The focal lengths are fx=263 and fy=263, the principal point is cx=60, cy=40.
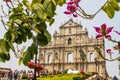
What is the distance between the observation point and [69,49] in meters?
41.5

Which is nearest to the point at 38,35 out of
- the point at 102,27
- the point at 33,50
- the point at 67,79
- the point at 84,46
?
the point at 33,50

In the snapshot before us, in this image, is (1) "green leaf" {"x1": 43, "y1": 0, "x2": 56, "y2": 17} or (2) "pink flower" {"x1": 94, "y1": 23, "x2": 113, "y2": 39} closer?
(1) "green leaf" {"x1": 43, "y1": 0, "x2": 56, "y2": 17}

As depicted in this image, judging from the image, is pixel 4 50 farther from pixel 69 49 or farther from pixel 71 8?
pixel 69 49

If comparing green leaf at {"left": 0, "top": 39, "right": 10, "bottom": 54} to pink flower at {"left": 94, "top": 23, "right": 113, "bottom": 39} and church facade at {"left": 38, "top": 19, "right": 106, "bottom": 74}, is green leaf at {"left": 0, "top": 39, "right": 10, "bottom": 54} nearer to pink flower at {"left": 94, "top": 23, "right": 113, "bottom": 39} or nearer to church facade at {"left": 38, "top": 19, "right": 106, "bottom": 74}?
pink flower at {"left": 94, "top": 23, "right": 113, "bottom": 39}

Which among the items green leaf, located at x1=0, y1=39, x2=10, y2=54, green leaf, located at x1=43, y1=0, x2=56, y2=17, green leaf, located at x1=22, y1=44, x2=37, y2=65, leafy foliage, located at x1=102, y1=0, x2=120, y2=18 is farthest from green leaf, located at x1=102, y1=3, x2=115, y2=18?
green leaf, located at x1=0, y1=39, x2=10, y2=54

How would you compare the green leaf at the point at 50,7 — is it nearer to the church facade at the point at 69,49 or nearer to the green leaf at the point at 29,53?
the green leaf at the point at 29,53

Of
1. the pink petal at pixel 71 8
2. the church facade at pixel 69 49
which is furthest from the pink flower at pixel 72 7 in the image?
the church facade at pixel 69 49

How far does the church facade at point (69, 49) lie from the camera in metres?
39.9

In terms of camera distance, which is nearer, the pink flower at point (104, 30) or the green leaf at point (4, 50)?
the green leaf at point (4, 50)

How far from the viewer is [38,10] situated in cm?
128

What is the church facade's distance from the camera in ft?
131

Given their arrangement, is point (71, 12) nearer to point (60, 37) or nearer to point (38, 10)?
point (38, 10)

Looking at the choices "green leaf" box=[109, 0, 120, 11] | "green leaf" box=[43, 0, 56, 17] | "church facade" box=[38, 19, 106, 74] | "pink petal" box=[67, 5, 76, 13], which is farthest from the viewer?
"church facade" box=[38, 19, 106, 74]

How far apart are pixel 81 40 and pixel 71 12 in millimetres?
39581
